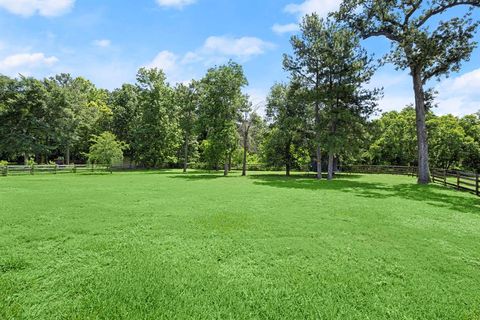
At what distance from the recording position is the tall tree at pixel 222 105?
26016 millimetres

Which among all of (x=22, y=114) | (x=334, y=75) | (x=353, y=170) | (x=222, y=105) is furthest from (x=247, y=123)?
(x=22, y=114)

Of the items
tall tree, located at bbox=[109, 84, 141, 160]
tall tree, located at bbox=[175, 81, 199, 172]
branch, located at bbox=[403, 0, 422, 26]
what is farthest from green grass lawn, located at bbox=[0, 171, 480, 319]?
tall tree, located at bbox=[109, 84, 141, 160]

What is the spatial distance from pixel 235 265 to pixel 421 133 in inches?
779

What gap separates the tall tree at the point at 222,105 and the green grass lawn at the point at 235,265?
60.2 feet

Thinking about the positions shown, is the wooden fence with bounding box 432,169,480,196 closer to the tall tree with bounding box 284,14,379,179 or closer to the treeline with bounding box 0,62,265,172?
the tall tree with bounding box 284,14,379,179

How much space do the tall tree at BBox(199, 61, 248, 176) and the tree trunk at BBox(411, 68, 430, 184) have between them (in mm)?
14510

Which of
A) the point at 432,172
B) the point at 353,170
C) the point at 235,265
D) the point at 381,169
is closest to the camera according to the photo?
the point at 235,265

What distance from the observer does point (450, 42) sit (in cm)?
1803

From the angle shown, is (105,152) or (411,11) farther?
(105,152)

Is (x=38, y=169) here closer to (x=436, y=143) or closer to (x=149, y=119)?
(x=149, y=119)

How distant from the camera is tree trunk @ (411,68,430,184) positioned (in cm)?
1869

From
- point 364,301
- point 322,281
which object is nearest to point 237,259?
point 322,281

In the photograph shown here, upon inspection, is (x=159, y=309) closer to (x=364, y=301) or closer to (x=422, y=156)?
(x=364, y=301)

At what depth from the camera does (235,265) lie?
442cm
